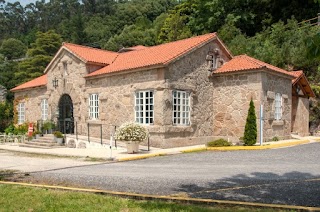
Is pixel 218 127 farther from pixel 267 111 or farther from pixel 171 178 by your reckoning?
pixel 171 178

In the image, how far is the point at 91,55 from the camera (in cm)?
2331

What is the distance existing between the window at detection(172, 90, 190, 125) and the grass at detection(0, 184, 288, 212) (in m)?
11.1

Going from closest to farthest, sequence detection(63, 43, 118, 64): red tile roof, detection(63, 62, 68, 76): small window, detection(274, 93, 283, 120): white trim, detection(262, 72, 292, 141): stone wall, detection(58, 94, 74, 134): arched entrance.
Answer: detection(262, 72, 292, 141): stone wall < detection(274, 93, 283, 120): white trim < detection(63, 43, 118, 64): red tile roof < detection(58, 94, 74, 134): arched entrance < detection(63, 62, 68, 76): small window

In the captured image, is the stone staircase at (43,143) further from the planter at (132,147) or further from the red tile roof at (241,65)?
the red tile roof at (241,65)

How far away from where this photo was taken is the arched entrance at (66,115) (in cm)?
2308

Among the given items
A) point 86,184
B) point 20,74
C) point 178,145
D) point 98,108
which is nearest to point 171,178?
point 86,184

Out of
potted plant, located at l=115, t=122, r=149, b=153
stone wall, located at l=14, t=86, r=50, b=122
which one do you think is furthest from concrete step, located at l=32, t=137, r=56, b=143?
potted plant, located at l=115, t=122, r=149, b=153

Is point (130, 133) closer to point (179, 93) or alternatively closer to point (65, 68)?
A: point (179, 93)

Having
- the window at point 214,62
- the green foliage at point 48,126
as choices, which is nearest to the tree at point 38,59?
the green foliage at point 48,126

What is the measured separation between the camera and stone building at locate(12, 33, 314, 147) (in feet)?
58.0

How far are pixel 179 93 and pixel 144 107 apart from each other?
1.95 meters

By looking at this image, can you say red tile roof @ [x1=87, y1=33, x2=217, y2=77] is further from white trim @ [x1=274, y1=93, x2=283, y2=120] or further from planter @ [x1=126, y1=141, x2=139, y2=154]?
white trim @ [x1=274, y1=93, x2=283, y2=120]

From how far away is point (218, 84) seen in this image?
19844mm

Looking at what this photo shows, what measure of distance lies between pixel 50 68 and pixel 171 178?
18.1m
